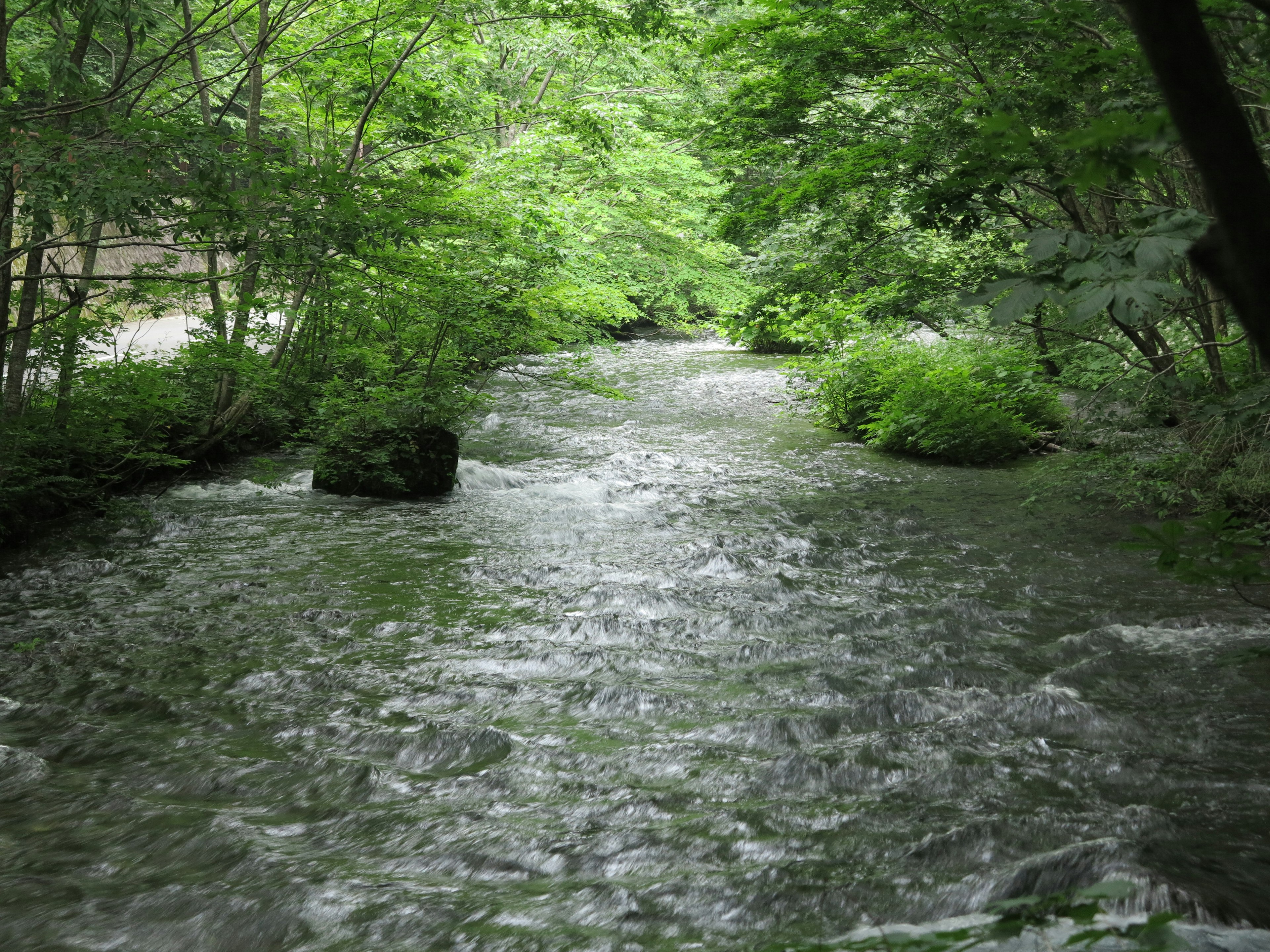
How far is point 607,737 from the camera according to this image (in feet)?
14.0

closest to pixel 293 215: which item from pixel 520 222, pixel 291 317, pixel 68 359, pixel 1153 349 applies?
pixel 68 359

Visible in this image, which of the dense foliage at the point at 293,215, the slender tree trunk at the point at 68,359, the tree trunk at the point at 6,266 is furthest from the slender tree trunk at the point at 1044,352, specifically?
the tree trunk at the point at 6,266

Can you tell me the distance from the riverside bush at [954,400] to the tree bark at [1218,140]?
33.6 ft

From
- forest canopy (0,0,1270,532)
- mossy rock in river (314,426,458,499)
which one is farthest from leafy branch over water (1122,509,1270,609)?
mossy rock in river (314,426,458,499)

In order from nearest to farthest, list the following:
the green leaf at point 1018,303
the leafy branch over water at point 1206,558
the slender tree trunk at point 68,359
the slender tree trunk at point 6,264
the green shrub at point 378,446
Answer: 1. the green leaf at point 1018,303
2. the leafy branch over water at point 1206,558
3. the slender tree trunk at point 6,264
4. the slender tree trunk at point 68,359
5. the green shrub at point 378,446

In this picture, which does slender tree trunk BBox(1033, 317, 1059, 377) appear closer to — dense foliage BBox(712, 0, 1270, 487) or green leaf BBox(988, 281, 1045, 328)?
dense foliage BBox(712, 0, 1270, 487)

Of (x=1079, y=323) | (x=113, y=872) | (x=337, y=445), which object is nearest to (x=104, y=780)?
(x=113, y=872)

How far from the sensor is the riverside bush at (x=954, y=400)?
11773mm

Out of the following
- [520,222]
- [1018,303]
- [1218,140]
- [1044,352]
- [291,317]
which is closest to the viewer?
[1218,140]

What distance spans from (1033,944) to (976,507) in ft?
24.5

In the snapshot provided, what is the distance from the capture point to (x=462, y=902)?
294cm

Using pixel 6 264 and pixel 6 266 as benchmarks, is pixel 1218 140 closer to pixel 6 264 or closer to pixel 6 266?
pixel 6 264

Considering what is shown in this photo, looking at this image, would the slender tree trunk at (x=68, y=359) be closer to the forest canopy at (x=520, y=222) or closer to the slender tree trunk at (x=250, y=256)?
the forest canopy at (x=520, y=222)

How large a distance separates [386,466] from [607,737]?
6623mm
